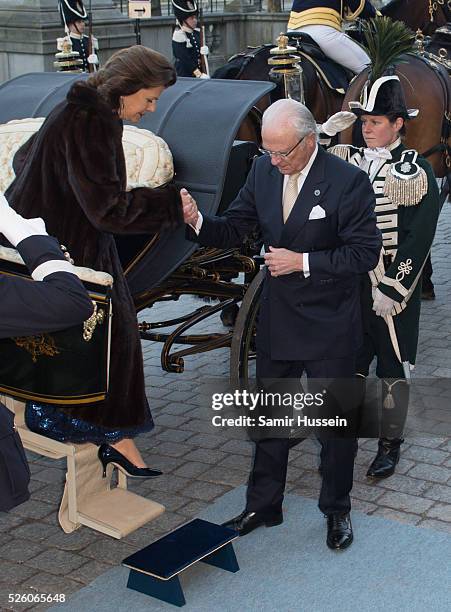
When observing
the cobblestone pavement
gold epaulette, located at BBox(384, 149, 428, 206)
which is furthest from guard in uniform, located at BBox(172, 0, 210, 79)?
gold epaulette, located at BBox(384, 149, 428, 206)

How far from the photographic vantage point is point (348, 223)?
4.40m

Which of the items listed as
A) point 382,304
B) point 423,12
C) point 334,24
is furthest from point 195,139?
point 423,12

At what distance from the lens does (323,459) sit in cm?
462

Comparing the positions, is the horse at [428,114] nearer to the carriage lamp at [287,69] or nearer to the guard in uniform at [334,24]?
the carriage lamp at [287,69]

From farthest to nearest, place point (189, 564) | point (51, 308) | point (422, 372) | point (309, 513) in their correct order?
point (422, 372) → point (309, 513) → point (189, 564) → point (51, 308)

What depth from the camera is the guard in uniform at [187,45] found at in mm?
13609

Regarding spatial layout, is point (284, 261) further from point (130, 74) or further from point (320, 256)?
point (130, 74)

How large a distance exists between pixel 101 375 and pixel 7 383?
1.50 ft

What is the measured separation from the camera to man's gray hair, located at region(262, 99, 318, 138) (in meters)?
4.23

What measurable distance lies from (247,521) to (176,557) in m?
0.57

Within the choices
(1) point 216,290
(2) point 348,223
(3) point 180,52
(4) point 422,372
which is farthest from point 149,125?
(3) point 180,52

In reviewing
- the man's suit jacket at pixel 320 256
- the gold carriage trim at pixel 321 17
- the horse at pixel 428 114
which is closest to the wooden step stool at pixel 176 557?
the man's suit jacket at pixel 320 256

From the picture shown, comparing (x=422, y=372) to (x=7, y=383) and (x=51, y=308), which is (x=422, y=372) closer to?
(x=7, y=383)

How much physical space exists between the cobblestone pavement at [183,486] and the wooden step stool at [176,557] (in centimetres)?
31
